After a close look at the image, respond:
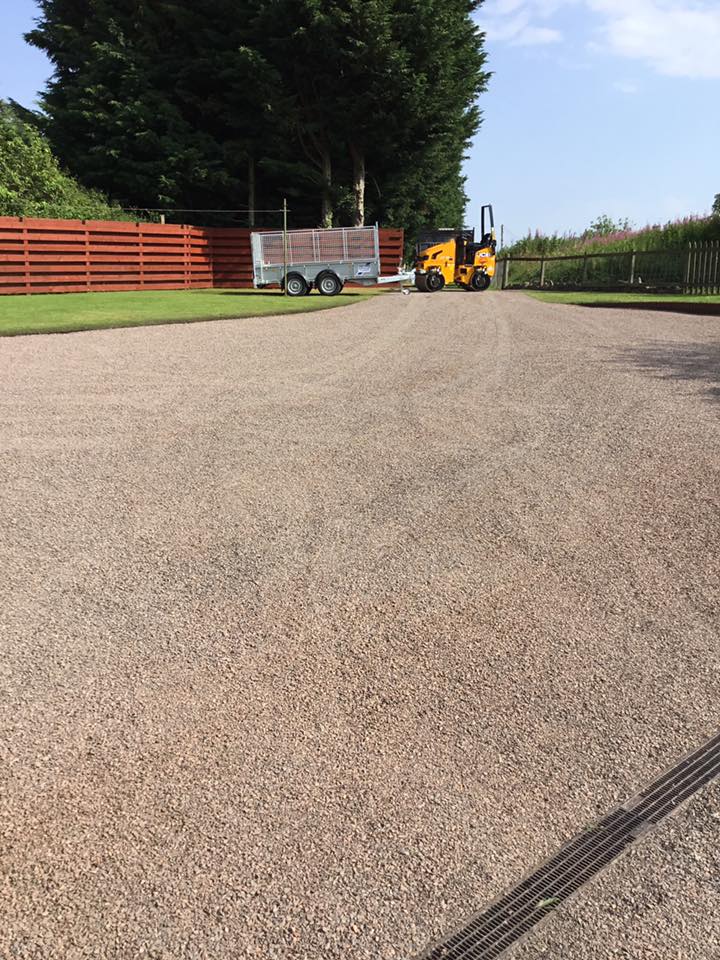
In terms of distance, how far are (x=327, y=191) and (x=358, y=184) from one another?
3.87ft

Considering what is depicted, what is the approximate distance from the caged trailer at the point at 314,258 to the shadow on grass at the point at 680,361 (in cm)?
1337

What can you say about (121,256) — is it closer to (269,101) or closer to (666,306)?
(269,101)

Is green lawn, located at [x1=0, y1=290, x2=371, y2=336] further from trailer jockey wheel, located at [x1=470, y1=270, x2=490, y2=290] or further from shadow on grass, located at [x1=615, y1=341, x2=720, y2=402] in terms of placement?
shadow on grass, located at [x1=615, y1=341, x2=720, y2=402]

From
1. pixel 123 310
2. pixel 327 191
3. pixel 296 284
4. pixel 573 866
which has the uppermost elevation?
pixel 327 191

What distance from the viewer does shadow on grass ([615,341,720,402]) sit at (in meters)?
7.77

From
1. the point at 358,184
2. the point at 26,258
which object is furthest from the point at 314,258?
the point at 358,184

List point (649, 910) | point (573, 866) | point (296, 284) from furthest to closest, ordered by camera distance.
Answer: point (296, 284) < point (573, 866) < point (649, 910)

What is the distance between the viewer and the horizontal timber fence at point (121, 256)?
2225 cm

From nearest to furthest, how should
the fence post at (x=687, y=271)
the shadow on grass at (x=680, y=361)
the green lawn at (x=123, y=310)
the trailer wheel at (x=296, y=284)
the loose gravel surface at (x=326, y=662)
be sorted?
the loose gravel surface at (x=326, y=662) → the shadow on grass at (x=680, y=361) → the green lawn at (x=123, y=310) → the trailer wheel at (x=296, y=284) → the fence post at (x=687, y=271)

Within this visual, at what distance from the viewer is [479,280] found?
85.0ft

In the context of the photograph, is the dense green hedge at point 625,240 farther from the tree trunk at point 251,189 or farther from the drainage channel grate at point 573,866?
the drainage channel grate at point 573,866

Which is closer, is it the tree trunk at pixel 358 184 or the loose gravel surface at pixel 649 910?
the loose gravel surface at pixel 649 910

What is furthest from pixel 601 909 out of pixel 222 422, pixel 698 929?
pixel 222 422

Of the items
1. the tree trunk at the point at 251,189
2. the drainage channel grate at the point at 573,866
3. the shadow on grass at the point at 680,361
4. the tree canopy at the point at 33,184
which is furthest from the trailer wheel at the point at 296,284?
the drainage channel grate at the point at 573,866
